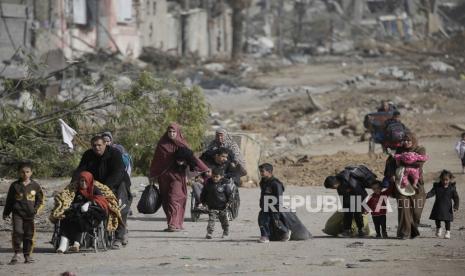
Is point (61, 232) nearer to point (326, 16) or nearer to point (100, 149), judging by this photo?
point (100, 149)

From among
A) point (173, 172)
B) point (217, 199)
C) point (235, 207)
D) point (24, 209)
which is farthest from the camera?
point (235, 207)

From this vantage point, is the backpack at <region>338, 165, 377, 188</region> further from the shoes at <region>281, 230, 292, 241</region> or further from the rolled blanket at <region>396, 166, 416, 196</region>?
the shoes at <region>281, 230, 292, 241</region>

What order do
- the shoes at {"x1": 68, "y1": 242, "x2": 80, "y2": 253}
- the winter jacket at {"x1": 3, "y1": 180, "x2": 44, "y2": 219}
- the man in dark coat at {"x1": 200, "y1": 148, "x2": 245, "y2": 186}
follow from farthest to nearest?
the man in dark coat at {"x1": 200, "y1": 148, "x2": 245, "y2": 186}, the shoes at {"x1": 68, "y1": 242, "x2": 80, "y2": 253}, the winter jacket at {"x1": 3, "y1": 180, "x2": 44, "y2": 219}

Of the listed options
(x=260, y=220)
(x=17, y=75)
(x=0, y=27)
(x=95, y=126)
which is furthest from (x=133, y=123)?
(x=0, y=27)

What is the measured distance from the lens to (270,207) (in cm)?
1406

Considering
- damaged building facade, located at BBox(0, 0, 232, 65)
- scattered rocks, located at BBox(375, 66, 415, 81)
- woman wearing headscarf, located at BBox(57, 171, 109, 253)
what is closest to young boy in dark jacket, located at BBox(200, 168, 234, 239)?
woman wearing headscarf, located at BBox(57, 171, 109, 253)

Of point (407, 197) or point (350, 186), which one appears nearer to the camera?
point (407, 197)

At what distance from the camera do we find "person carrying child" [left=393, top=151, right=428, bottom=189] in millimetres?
14141

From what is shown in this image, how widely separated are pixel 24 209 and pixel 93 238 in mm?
1105

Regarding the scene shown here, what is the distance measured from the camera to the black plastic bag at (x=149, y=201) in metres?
15.5

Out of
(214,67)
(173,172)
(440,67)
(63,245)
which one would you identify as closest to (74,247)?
(63,245)

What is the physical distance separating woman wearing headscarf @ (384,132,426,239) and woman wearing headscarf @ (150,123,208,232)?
268cm

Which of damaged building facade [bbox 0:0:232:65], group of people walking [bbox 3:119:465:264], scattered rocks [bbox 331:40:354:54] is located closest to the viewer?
group of people walking [bbox 3:119:465:264]

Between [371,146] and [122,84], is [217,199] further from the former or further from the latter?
[122,84]
